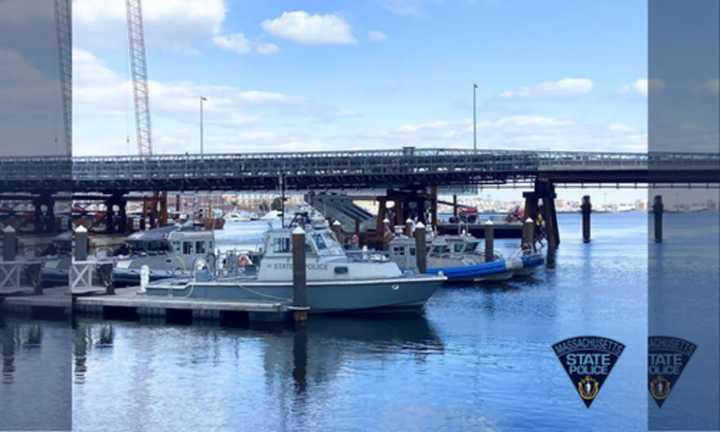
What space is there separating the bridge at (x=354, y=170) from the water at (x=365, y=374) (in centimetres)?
3415

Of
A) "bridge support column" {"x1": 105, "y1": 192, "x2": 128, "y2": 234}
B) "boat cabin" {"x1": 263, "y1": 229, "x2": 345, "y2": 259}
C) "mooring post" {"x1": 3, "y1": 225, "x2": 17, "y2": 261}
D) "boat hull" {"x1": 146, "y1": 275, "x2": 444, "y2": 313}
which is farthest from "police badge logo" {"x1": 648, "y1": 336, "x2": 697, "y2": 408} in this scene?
"bridge support column" {"x1": 105, "y1": 192, "x2": 128, "y2": 234}

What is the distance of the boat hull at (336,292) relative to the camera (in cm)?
3572

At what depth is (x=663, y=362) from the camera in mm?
11289

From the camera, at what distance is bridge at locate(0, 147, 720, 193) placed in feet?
245

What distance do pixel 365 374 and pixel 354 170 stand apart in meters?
52.0

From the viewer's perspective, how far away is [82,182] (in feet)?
259

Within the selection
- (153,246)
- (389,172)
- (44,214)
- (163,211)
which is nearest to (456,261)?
(153,246)

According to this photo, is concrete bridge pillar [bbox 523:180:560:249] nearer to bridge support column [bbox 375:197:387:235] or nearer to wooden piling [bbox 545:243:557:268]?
wooden piling [bbox 545:243:557:268]

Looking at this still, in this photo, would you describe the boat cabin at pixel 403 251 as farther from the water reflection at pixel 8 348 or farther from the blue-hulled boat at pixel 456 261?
the water reflection at pixel 8 348

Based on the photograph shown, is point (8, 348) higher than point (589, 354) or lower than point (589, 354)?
lower

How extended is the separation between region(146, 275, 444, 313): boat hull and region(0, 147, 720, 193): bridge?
35.0 m

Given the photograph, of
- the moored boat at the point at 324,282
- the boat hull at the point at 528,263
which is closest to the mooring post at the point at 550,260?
the boat hull at the point at 528,263

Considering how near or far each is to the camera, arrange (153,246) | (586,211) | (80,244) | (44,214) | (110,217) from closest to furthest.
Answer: (44,214) → (80,244) → (153,246) → (110,217) → (586,211)

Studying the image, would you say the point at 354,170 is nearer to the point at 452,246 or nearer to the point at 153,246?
the point at 452,246
